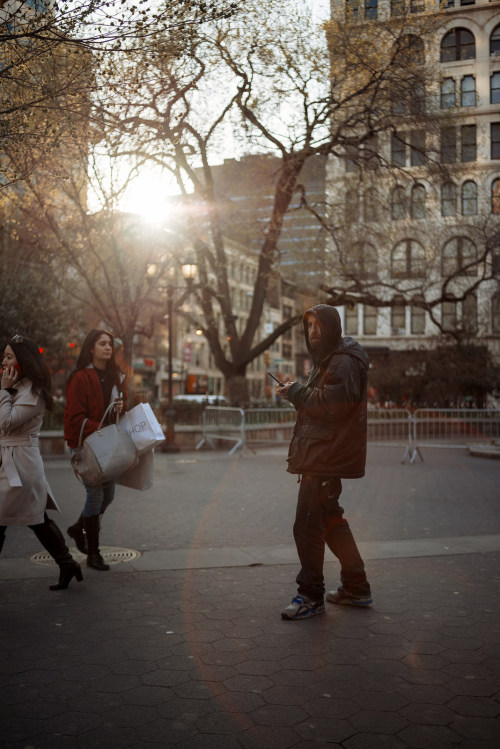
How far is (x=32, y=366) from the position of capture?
16.8 feet

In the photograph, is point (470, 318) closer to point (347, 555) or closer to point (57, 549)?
point (347, 555)

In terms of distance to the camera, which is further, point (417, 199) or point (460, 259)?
point (460, 259)

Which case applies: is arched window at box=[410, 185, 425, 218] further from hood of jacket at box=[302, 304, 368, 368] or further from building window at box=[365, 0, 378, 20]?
hood of jacket at box=[302, 304, 368, 368]

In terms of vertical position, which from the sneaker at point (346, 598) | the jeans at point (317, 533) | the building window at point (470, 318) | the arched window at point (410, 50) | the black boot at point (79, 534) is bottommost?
the sneaker at point (346, 598)

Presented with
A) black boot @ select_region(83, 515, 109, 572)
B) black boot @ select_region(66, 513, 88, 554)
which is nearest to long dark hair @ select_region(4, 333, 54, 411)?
black boot @ select_region(83, 515, 109, 572)

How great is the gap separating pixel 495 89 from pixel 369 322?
18.9 m

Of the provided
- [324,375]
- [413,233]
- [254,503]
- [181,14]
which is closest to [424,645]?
[324,375]

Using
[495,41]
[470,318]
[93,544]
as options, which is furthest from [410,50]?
[495,41]

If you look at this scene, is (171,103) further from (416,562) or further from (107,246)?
(416,562)

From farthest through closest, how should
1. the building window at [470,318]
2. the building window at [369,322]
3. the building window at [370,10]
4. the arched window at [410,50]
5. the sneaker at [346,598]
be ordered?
1. the building window at [369,322]
2. the building window at [470,318]
3. the building window at [370,10]
4. the arched window at [410,50]
5. the sneaker at [346,598]

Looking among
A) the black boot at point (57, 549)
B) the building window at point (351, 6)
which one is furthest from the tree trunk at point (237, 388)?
the black boot at point (57, 549)

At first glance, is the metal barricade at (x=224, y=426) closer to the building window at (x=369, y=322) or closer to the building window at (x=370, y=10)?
the building window at (x=370, y=10)

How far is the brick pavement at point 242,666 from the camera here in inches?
121

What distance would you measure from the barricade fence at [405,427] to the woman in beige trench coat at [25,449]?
12.2 meters
